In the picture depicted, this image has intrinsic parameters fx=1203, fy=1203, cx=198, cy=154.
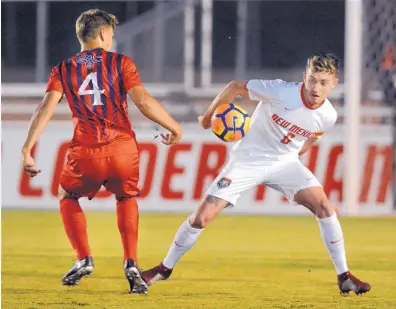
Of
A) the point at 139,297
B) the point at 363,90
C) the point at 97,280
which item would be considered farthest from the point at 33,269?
the point at 363,90

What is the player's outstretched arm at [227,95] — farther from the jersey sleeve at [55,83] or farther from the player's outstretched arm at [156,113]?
the jersey sleeve at [55,83]

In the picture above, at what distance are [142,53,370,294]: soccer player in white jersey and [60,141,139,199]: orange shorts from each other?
46 centimetres

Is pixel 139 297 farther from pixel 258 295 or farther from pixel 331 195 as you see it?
pixel 331 195

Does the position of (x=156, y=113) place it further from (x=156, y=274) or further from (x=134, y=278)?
Result: (x=156, y=274)

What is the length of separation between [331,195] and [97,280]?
5440 millimetres

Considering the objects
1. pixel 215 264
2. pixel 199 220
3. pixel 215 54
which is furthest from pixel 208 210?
pixel 215 54

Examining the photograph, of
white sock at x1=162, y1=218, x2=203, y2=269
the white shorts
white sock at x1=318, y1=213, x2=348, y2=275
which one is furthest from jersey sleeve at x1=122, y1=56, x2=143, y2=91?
white sock at x1=318, y1=213, x2=348, y2=275

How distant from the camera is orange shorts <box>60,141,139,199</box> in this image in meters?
6.68

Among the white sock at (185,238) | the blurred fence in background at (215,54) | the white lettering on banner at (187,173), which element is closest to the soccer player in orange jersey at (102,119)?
the white sock at (185,238)

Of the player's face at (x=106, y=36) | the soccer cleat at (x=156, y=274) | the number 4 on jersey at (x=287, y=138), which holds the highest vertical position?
the player's face at (x=106, y=36)

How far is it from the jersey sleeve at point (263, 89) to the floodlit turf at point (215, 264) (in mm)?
1133

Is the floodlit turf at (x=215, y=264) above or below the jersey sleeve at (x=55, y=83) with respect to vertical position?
below

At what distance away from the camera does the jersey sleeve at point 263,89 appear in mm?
6961

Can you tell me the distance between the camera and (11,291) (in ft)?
22.6
